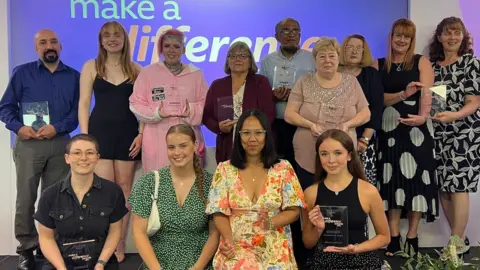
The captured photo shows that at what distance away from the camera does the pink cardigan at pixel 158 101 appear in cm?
362

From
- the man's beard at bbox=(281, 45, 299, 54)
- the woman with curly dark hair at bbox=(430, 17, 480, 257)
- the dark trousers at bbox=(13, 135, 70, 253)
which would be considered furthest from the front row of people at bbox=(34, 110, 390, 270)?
the woman with curly dark hair at bbox=(430, 17, 480, 257)

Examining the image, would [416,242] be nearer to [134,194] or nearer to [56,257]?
[134,194]

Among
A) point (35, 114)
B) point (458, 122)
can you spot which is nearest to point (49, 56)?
point (35, 114)

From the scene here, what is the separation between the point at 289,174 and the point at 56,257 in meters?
1.27

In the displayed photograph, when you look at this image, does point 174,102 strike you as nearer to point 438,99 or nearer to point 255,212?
point 255,212

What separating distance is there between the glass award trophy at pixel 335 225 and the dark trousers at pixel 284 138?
1030mm

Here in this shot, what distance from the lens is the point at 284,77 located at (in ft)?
12.2

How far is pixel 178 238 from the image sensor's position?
2.73 m

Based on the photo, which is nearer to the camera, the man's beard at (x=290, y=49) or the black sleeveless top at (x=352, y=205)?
the black sleeveless top at (x=352, y=205)

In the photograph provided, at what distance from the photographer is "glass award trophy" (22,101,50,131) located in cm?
373

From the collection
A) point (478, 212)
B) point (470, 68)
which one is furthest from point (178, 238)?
point (478, 212)

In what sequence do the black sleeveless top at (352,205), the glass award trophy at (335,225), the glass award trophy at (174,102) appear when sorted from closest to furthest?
the glass award trophy at (335,225), the black sleeveless top at (352,205), the glass award trophy at (174,102)

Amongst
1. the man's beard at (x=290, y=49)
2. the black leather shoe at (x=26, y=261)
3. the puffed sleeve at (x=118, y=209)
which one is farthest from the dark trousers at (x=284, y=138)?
the black leather shoe at (x=26, y=261)

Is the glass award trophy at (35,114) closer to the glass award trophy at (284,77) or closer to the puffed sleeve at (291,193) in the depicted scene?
the glass award trophy at (284,77)
